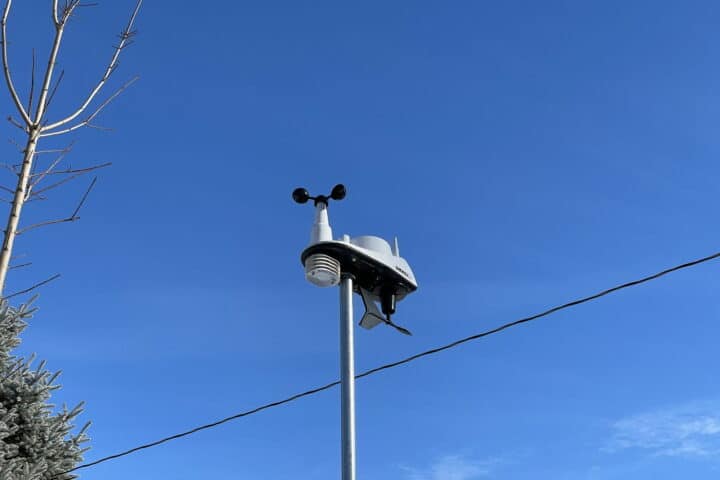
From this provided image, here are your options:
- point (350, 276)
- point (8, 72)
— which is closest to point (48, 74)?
point (8, 72)

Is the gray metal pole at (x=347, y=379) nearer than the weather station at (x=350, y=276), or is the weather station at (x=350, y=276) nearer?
the gray metal pole at (x=347, y=379)

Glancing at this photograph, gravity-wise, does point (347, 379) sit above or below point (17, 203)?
below

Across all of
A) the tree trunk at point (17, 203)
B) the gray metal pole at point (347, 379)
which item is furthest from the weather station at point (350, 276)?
the tree trunk at point (17, 203)

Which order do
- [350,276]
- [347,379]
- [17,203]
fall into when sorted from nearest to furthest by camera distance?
[17,203] → [347,379] → [350,276]

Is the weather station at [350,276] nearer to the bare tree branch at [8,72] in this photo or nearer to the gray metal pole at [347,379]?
the gray metal pole at [347,379]

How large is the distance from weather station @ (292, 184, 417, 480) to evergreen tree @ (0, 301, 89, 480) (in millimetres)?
2345

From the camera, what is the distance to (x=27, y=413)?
6254mm

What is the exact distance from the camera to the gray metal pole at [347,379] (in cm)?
529

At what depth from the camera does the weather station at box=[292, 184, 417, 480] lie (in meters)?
5.55

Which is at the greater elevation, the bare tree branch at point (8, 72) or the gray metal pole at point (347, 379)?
the bare tree branch at point (8, 72)

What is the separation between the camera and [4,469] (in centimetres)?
556

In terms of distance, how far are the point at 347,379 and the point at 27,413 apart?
2.62 meters

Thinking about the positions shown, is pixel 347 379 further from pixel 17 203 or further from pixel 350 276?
pixel 17 203

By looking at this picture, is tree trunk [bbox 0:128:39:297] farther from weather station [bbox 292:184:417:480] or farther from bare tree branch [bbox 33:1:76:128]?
weather station [bbox 292:184:417:480]
